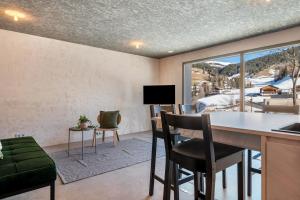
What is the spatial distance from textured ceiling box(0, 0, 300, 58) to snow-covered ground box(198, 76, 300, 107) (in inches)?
39.9

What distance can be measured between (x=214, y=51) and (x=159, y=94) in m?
1.85

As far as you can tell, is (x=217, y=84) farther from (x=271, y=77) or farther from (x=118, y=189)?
(x=118, y=189)

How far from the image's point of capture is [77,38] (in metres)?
4.21

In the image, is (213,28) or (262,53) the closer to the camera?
(213,28)

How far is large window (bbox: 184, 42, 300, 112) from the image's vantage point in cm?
375

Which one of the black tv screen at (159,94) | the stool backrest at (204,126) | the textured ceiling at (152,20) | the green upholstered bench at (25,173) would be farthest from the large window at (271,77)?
the green upholstered bench at (25,173)

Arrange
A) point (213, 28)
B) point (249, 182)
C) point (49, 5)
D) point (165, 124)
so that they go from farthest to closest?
1. point (213, 28)
2. point (49, 5)
3. point (249, 182)
4. point (165, 124)

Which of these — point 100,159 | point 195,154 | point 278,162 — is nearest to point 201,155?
point 195,154

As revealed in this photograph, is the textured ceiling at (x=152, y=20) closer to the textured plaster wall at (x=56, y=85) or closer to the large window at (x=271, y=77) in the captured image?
the textured plaster wall at (x=56, y=85)

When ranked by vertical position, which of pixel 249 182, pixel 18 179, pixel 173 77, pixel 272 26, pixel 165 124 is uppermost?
pixel 272 26

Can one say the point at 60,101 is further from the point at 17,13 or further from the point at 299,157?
the point at 299,157

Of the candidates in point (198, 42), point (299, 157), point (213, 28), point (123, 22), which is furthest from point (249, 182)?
Answer: point (198, 42)

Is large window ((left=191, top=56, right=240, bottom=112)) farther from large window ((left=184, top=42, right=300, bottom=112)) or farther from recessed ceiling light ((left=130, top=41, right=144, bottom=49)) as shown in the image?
recessed ceiling light ((left=130, top=41, right=144, bottom=49))

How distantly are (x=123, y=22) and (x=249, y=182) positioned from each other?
301cm
